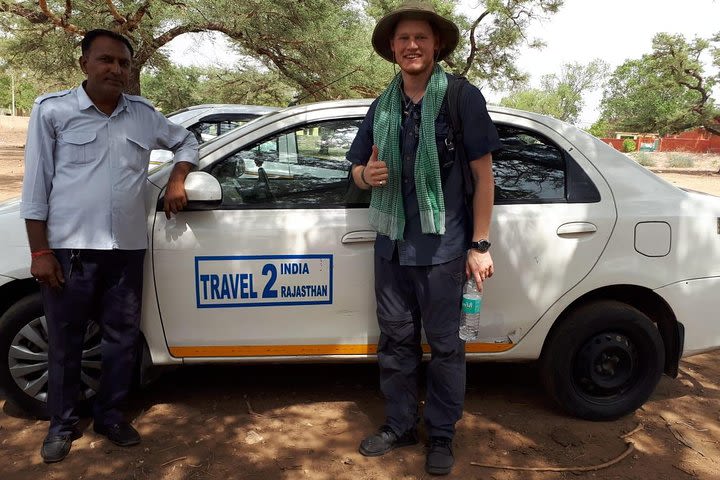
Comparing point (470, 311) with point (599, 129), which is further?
point (599, 129)

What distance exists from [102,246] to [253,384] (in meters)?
1.40

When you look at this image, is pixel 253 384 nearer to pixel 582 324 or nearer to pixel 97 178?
pixel 97 178

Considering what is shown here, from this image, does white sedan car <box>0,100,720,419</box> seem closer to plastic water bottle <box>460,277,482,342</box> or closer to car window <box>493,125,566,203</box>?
car window <box>493,125,566,203</box>

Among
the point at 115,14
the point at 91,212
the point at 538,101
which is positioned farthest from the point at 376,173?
the point at 538,101

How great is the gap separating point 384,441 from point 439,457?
29 cm

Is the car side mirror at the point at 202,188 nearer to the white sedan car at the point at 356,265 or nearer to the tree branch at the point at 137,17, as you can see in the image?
the white sedan car at the point at 356,265

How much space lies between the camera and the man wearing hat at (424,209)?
241 cm

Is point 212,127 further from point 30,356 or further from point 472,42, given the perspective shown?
point 472,42

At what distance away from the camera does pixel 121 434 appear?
2.82m

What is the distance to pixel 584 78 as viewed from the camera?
277 ft

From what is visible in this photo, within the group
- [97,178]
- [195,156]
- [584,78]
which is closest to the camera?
[97,178]

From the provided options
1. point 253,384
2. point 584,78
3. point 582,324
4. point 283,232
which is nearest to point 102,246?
point 283,232

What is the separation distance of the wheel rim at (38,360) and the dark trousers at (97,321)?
0.18m

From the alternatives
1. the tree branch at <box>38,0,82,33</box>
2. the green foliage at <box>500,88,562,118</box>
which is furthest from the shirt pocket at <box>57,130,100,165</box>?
the green foliage at <box>500,88,562,118</box>
